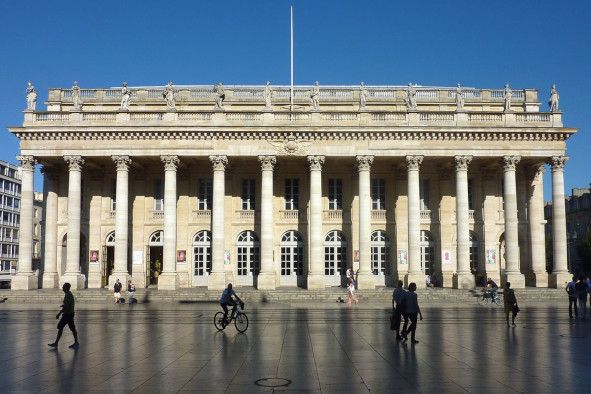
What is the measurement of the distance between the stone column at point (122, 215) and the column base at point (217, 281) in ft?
18.4

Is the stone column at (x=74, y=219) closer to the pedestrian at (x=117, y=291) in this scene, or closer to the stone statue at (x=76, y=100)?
the stone statue at (x=76, y=100)

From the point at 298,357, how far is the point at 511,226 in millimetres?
30926

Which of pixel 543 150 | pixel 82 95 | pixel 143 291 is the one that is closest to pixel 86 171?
pixel 82 95

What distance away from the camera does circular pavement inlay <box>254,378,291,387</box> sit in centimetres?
1041

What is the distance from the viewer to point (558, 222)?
1613 inches

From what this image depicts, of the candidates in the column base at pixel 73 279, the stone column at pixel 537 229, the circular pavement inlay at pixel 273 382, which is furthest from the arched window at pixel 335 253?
the circular pavement inlay at pixel 273 382

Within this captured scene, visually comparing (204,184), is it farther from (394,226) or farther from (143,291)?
(394,226)

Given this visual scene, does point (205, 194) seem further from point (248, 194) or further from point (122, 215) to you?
point (122, 215)

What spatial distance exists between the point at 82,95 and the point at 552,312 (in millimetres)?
36640

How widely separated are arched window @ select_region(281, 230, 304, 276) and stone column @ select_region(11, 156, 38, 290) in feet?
57.6

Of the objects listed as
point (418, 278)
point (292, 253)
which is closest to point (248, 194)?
point (292, 253)

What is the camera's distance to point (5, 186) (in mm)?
90812

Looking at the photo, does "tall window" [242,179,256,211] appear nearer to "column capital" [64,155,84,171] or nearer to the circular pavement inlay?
"column capital" [64,155,84,171]

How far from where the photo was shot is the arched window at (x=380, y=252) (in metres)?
44.9
